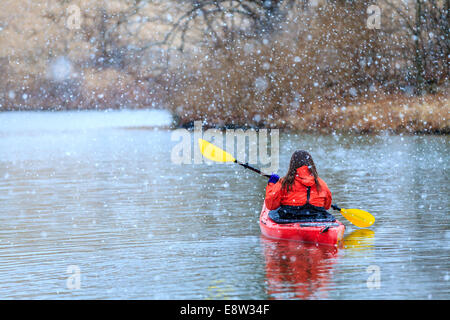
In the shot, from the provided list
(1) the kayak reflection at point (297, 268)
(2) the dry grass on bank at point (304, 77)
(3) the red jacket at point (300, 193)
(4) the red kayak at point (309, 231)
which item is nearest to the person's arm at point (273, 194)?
(3) the red jacket at point (300, 193)

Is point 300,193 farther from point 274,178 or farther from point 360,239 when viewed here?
point 360,239

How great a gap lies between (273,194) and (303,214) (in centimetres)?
39

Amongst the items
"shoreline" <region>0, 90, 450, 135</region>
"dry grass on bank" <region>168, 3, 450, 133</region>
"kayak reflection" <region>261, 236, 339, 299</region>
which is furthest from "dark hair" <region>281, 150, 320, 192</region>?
"dry grass on bank" <region>168, 3, 450, 133</region>

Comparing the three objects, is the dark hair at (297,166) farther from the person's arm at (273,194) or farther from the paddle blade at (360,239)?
the paddle blade at (360,239)

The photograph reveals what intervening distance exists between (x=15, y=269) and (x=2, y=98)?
38.7 m

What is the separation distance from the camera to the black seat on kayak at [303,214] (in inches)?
345

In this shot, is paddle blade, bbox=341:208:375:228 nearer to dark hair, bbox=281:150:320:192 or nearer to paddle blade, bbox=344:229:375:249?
paddle blade, bbox=344:229:375:249

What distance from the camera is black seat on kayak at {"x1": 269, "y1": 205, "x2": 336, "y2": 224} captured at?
28.7 ft

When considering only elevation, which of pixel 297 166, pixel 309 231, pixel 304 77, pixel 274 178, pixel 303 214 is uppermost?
pixel 304 77

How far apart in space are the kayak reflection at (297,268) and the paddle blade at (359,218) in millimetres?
1176

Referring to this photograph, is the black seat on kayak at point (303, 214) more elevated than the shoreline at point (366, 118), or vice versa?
the shoreline at point (366, 118)

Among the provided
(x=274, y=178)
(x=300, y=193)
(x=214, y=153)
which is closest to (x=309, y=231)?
(x=300, y=193)

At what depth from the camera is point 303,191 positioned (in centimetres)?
875
